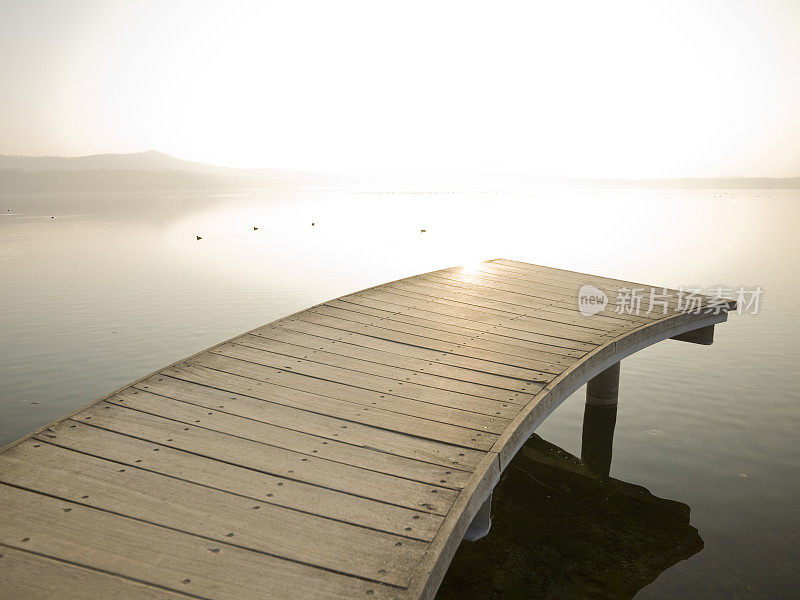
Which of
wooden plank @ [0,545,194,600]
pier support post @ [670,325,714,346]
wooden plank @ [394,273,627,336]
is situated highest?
wooden plank @ [0,545,194,600]

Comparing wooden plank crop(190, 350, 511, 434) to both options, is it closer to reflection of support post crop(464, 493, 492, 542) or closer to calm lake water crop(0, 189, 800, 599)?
reflection of support post crop(464, 493, 492, 542)

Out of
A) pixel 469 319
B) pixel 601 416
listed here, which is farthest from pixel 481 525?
pixel 601 416

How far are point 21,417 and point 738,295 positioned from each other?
2315 centimetres

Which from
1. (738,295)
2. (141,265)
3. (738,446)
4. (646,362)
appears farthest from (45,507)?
(141,265)

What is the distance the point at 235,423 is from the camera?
4562mm

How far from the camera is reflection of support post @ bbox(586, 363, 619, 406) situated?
32.5 feet

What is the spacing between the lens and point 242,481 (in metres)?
3.73

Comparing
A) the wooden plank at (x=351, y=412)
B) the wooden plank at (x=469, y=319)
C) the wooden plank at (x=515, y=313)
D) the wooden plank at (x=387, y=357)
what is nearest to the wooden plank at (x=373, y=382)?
the wooden plank at (x=387, y=357)

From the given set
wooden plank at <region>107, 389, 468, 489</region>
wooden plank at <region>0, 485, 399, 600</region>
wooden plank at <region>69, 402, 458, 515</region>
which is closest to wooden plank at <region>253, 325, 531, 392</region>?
wooden plank at <region>107, 389, 468, 489</region>

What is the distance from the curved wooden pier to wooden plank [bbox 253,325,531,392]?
3 cm

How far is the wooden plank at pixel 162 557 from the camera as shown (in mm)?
2826

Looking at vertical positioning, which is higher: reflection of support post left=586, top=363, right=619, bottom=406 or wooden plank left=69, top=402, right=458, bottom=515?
wooden plank left=69, top=402, right=458, bottom=515

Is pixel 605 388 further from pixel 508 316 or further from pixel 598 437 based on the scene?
pixel 508 316

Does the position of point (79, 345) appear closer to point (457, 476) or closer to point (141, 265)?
point (457, 476)
